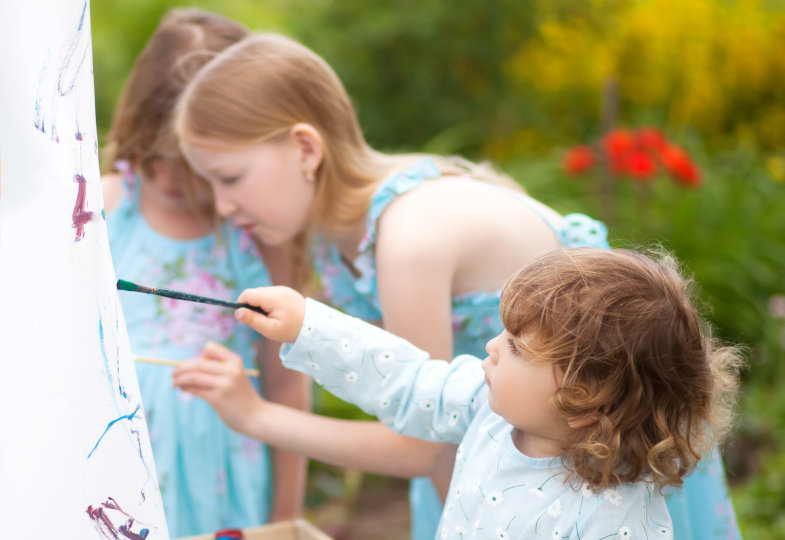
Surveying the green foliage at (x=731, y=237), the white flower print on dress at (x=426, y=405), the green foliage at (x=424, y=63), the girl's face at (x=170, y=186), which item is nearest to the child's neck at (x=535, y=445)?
the white flower print on dress at (x=426, y=405)

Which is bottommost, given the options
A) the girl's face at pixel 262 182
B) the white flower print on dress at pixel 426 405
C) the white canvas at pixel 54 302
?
the white flower print on dress at pixel 426 405

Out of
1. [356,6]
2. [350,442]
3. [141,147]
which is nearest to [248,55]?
[141,147]

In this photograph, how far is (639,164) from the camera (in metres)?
2.65

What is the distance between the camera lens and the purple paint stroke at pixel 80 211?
64 cm

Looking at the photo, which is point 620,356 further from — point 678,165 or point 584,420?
point 678,165

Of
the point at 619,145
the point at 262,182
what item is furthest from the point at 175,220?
the point at 619,145

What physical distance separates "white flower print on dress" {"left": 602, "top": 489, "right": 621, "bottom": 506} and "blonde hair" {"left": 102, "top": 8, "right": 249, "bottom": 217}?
911mm

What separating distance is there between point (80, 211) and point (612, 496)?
53cm

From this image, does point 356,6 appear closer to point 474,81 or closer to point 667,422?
point 474,81

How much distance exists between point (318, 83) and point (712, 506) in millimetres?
813

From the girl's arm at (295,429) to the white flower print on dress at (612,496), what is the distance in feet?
1.08

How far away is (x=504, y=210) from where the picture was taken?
1161 mm

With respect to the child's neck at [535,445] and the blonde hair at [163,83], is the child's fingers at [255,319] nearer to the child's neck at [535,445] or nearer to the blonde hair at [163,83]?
the child's neck at [535,445]

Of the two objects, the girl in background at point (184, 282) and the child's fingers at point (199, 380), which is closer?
the child's fingers at point (199, 380)
